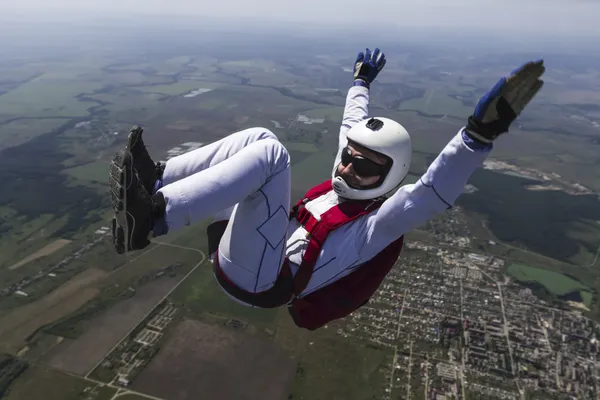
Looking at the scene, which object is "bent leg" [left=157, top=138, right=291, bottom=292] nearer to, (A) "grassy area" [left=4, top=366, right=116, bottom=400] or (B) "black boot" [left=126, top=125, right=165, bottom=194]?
(B) "black boot" [left=126, top=125, right=165, bottom=194]

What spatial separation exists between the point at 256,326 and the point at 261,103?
212ft

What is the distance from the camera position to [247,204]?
3598 mm

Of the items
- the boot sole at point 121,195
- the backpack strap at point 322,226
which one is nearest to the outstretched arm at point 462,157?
the backpack strap at point 322,226

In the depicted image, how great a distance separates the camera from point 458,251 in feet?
128

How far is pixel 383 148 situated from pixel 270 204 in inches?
43.7

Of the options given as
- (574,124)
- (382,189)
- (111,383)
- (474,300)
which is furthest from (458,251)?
(574,124)

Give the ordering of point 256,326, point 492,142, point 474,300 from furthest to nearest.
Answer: point 474,300, point 256,326, point 492,142

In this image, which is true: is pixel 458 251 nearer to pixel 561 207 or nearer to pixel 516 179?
pixel 561 207

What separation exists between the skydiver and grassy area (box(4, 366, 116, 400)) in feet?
75.7

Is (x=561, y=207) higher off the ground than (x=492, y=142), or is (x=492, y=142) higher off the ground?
(x=492, y=142)

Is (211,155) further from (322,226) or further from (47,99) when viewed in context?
(47,99)

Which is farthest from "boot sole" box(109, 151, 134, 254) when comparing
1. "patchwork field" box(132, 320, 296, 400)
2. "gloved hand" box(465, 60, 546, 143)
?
"patchwork field" box(132, 320, 296, 400)

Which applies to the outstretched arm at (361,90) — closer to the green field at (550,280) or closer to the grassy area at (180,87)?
the green field at (550,280)

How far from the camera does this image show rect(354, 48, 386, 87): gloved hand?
518cm
